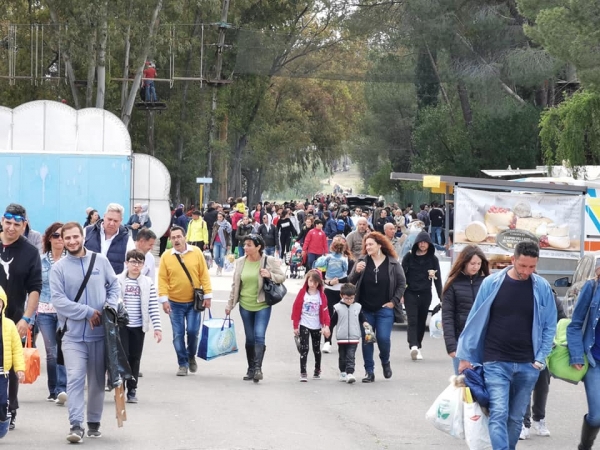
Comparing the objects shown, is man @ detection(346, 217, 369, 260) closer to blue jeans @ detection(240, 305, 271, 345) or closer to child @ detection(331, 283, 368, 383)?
child @ detection(331, 283, 368, 383)

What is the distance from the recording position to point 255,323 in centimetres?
1333

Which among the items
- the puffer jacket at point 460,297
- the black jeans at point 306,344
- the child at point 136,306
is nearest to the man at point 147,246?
the child at point 136,306

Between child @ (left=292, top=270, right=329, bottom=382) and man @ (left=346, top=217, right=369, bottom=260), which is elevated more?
man @ (left=346, top=217, right=369, bottom=260)

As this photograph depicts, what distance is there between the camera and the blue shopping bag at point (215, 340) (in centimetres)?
1337

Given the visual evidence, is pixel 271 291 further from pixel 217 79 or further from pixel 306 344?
pixel 217 79

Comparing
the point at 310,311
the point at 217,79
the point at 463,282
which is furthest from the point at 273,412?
the point at 217,79

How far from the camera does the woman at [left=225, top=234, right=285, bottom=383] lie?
13.2 meters

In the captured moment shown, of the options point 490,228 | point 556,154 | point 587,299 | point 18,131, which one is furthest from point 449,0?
point 587,299

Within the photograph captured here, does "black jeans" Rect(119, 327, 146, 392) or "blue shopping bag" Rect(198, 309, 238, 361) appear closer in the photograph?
"black jeans" Rect(119, 327, 146, 392)

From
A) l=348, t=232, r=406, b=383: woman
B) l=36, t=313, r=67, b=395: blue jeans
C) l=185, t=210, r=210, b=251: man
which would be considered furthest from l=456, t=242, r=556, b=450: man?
l=185, t=210, r=210, b=251: man

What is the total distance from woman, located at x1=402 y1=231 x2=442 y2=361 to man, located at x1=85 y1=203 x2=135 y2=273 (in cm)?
385

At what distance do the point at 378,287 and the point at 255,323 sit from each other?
1397mm

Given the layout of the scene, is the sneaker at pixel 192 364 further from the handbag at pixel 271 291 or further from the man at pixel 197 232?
the man at pixel 197 232

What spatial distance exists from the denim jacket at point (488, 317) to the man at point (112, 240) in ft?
17.5
